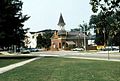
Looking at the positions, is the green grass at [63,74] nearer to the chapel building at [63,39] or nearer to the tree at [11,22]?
the tree at [11,22]

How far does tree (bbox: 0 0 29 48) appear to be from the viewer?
53.3 meters

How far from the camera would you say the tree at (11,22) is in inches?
2099

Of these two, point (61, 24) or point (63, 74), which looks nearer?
point (63, 74)

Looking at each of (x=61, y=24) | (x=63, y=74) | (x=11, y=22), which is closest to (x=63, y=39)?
(x=61, y=24)

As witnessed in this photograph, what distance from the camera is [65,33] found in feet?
431

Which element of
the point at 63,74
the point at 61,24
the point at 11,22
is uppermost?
the point at 61,24

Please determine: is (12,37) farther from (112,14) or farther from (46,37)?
(46,37)

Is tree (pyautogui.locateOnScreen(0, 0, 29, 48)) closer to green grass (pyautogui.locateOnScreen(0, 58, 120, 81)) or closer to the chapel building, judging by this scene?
green grass (pyautogui.locateOnScreen(0, 58, 120, 81))

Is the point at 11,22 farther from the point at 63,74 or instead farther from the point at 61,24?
the point at 61,24

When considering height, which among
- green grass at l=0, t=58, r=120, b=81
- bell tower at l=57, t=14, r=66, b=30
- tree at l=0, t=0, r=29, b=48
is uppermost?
bell tower at l=57, t=14, r=66, b=30

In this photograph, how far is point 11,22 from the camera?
55.5 meters

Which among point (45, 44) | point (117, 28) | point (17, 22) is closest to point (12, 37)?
point (17, 22)

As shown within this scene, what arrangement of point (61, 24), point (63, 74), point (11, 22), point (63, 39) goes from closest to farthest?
point (63, 74), point (11, 22), point (63, 39), point (61, 24)

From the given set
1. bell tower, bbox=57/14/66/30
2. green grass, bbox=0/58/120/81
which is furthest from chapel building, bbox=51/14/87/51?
green grass, bbox=0/58/120/81
